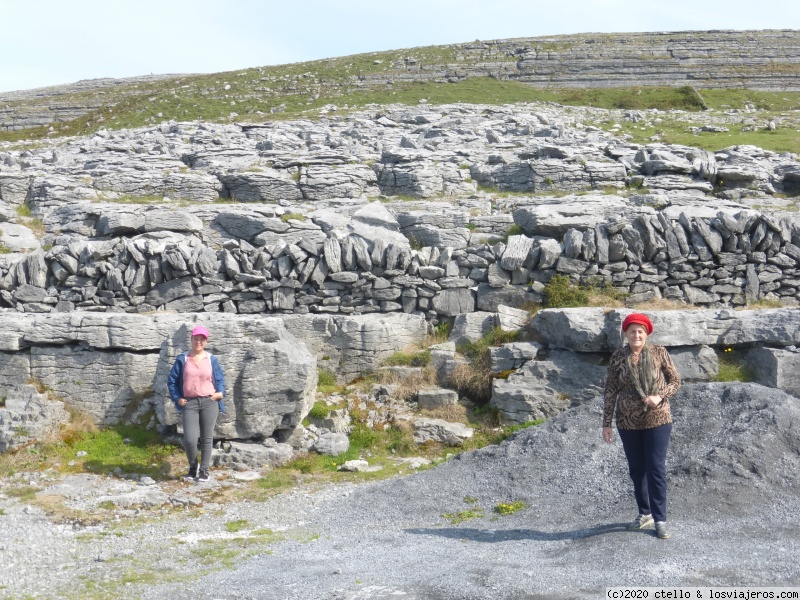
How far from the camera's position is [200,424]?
9.56 meters

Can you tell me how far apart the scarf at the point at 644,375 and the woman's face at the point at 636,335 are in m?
0.07

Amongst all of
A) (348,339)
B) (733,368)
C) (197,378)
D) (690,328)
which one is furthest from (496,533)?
(348,339)

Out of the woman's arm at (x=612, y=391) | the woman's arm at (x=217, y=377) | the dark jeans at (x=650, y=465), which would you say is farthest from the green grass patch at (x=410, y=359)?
the dark jeans at (x=650, y=465)

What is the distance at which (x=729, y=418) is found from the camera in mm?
8977

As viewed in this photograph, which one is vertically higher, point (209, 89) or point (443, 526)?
point (209, 89)

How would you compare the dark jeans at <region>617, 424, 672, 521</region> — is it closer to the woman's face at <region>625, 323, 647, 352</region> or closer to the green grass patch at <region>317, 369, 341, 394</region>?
the woman's face at <region>625, 323, 647, 352</region>

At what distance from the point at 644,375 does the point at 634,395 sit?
210 mm

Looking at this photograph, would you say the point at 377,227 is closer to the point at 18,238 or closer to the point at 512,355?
the point at 512,355

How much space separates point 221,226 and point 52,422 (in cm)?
831

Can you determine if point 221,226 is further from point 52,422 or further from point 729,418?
point 729,418

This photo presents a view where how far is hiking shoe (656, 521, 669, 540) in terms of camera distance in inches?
A: 259

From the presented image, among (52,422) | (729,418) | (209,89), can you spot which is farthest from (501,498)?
(209,89)

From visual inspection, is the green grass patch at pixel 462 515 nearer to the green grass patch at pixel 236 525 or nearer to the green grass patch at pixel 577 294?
the green grass patch at pixel 236 525

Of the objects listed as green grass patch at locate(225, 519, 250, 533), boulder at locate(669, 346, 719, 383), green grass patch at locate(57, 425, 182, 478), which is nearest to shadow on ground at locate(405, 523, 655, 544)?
green grass patch at locate(225, 519, 250, 533)
